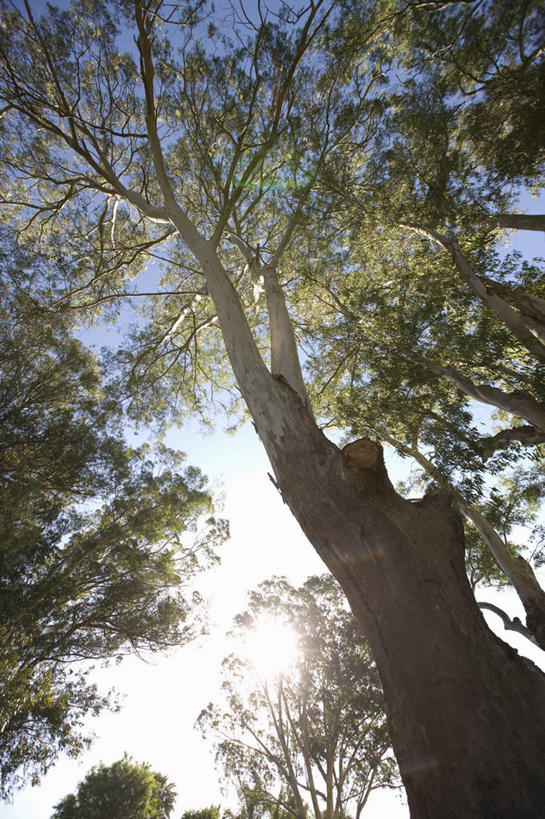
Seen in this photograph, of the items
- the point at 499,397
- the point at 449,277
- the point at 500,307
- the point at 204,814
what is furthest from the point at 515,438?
the point at 204,814

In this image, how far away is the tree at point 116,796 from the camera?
15.2 metres

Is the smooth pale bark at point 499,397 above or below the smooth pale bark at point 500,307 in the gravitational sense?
below

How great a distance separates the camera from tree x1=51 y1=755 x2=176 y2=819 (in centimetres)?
1520

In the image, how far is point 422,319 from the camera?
595cm

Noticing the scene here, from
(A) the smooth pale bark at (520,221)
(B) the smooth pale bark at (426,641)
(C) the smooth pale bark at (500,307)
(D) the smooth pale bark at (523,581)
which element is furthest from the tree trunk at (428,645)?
(A) the smooth pale bark at (520,221)

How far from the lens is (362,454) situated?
86.5 inches

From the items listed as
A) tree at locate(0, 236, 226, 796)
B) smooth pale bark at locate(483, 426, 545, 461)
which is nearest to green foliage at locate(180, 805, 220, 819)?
tree at locate(0, 236, 226, 796)

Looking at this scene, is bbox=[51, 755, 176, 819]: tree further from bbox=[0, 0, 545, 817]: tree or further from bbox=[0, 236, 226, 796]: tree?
bbox=[0, 0, 545, 817]: tree

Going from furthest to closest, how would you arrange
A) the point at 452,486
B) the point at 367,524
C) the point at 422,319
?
the point at 422,319
the point at 452,486
the point at 367,524

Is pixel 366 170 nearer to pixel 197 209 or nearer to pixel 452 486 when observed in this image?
pixel 197 209

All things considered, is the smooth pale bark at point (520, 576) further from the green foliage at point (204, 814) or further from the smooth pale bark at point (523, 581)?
the green foliage at point (204, 814)

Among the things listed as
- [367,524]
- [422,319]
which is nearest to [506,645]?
[367,524]

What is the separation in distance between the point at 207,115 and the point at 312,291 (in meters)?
4.42

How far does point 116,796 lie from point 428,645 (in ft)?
73.8
